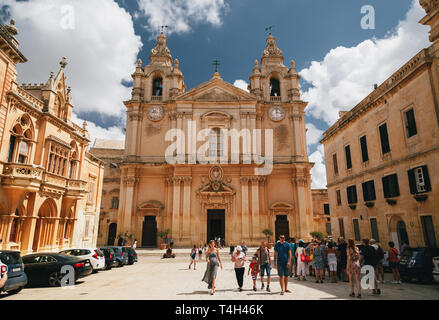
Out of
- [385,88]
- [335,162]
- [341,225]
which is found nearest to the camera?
[385,88]

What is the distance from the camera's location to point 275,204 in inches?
1075

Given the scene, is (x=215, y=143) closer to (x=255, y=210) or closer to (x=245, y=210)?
(x=245, y=210)

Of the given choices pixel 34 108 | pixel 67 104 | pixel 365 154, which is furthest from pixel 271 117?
pixel 34 108

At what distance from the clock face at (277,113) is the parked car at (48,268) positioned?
976 inches

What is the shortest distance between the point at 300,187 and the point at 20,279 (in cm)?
2446

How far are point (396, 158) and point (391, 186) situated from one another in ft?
5.63

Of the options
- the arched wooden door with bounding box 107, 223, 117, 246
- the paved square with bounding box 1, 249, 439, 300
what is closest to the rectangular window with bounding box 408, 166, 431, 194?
the paved square with bounding box 1, 249, 439, 300

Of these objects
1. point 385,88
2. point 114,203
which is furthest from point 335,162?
point 114,203

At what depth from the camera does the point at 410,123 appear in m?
14.6

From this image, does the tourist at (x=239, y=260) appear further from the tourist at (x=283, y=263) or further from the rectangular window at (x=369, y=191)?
the rectangular window at (x=369, y=191)

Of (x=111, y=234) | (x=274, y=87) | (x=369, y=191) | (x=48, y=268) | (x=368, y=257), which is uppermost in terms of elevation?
(x=274, y=87)

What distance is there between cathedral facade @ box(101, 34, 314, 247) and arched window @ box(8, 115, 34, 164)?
1288 centimetres
